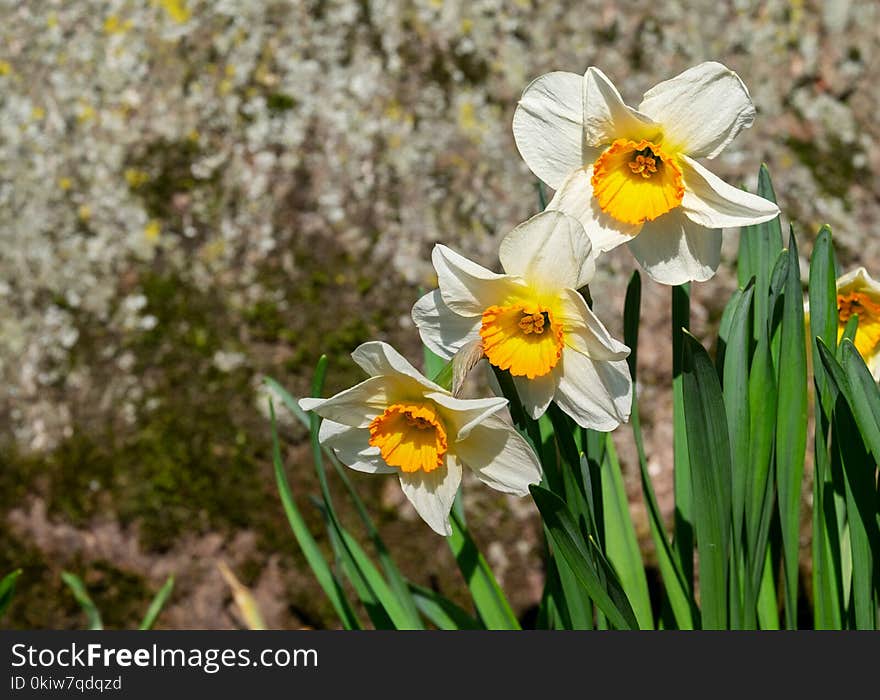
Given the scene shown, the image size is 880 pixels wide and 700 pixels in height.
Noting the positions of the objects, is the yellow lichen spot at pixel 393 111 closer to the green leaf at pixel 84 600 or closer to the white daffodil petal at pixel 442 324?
the white daffodil petal at pixel 442 324

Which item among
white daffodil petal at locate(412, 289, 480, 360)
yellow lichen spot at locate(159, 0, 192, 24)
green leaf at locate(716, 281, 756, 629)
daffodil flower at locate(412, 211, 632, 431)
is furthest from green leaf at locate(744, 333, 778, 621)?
yellow lichen spot at locate(159, 0, 192, 24)

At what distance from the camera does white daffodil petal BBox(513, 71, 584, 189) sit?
736mm

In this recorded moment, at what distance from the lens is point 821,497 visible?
89 centimetres

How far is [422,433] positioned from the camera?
74 cm

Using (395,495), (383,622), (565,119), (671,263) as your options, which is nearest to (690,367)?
(671,263)

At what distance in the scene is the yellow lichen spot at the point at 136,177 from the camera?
1.40 metres

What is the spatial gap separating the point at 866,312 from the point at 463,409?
54 cm

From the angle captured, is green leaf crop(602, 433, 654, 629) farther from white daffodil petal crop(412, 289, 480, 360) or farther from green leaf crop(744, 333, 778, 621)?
white daffodil petal crop(412, 289, 480, 360)

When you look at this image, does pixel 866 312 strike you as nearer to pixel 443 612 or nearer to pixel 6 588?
pixel 443 612

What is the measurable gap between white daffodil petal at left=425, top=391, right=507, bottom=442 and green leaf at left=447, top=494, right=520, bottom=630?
338 millimetres

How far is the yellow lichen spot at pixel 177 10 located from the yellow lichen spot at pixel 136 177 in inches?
11.0

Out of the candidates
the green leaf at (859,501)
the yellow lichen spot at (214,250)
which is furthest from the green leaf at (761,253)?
the yellow lichen spot at (214,250)

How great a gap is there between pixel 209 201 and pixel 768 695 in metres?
1.12

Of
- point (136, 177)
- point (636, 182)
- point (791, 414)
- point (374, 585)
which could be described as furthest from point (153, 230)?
point (791, 414)
